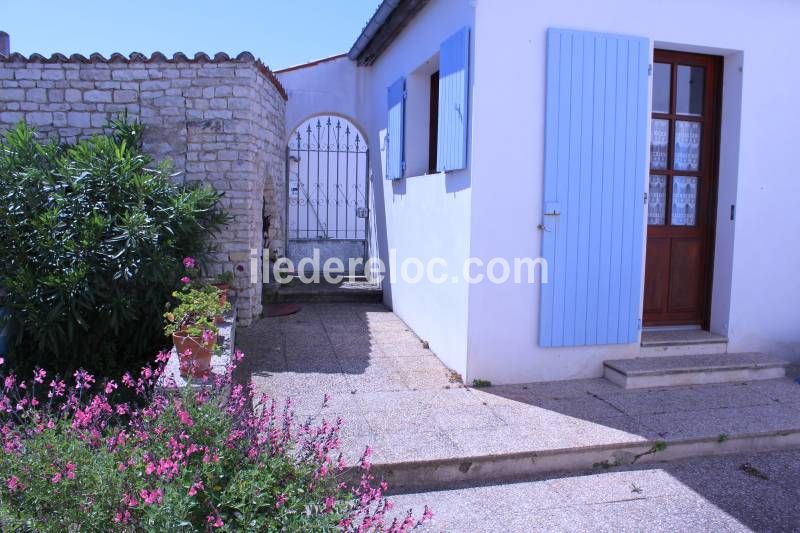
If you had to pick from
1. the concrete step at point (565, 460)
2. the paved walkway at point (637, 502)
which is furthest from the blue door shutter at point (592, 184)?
the paved walkway at point (637, 502)

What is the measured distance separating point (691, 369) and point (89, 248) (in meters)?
5.27

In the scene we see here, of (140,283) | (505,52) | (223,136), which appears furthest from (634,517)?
(223,136)

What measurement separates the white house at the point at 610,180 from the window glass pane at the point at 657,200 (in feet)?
0.05

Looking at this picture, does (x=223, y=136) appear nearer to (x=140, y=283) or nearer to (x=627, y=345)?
(x=140, y=283)

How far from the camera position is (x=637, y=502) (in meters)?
3.73

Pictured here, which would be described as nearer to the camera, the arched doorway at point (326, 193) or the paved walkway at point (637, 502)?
the paved walkway at point (637, 502)

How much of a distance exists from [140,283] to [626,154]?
4.42 meters

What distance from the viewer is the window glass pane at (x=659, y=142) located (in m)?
5.87

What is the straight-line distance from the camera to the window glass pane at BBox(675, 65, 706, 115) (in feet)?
19.4

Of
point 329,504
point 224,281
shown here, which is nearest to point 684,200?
point 224,281

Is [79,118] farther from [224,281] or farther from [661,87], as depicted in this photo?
[661,87]

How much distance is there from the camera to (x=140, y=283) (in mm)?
5836

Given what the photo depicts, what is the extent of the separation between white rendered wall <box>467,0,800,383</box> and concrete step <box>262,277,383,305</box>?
12.5 ft

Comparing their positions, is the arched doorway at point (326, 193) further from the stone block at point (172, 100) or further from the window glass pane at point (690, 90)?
the window glass pane at point (690, 90)
